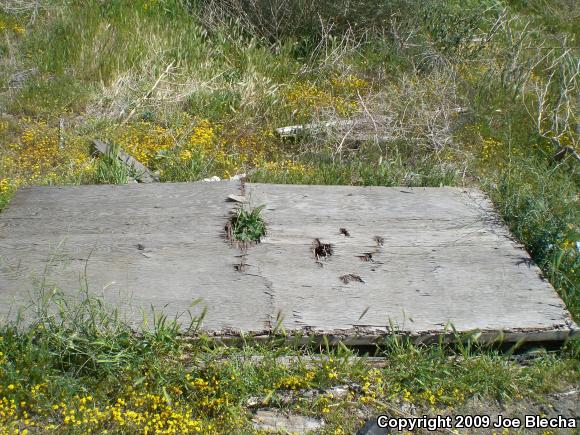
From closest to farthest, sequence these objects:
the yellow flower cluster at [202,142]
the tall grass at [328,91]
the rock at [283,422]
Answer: the rock at [283,422], the tall grass at [328,91], the yellow flower cluster at [202,142]

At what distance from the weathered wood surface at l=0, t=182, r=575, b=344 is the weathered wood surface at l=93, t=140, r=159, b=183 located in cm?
45

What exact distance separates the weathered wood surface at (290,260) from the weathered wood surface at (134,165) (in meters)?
0.45

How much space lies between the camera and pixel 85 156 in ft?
18.1

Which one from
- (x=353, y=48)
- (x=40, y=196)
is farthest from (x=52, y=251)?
(x=353, y=48)

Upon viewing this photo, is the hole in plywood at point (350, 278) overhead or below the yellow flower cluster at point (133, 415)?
overhead

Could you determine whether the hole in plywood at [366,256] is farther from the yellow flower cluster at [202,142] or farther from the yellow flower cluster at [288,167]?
the yellow flower cluster at [202,142]

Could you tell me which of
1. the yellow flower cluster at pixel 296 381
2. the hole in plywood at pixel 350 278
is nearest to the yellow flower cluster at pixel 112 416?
the yellow flower cluster at pixel 296 381

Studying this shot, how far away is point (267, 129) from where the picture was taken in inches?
243

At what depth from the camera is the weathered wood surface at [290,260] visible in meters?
3.72

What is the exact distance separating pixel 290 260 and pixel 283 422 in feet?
3.45

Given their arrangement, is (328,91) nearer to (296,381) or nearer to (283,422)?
(296,381)

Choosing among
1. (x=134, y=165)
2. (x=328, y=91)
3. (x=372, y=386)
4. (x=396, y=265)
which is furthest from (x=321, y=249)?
(x=328, y=91)

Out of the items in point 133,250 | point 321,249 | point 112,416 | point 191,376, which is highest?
point 321,249

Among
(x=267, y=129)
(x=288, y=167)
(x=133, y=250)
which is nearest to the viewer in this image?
(x=133, y=250)
